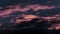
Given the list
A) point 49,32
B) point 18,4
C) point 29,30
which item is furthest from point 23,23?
point 18,4

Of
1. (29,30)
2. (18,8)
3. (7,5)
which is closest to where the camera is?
(29,30)

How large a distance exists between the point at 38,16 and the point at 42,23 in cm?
10

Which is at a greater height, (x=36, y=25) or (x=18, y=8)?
(x=18, y=8)

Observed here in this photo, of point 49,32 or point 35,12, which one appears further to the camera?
point 35,12

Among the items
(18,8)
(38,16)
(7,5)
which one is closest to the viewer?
(38,16)

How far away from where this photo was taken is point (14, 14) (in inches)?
58.0

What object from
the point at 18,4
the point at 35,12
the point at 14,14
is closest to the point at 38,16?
the point at 35,12

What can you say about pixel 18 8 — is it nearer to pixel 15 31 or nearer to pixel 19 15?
pixel 19 15

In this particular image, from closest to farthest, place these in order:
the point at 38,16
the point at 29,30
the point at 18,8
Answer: the point at 29,30, the point at 38,16, the point at 18,8

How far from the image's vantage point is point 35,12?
1487 millimetres

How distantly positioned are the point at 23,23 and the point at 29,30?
7 cm

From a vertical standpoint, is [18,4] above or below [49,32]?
above

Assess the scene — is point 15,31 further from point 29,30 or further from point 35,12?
point 35,12

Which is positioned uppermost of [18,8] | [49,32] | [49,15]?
[18,8]
